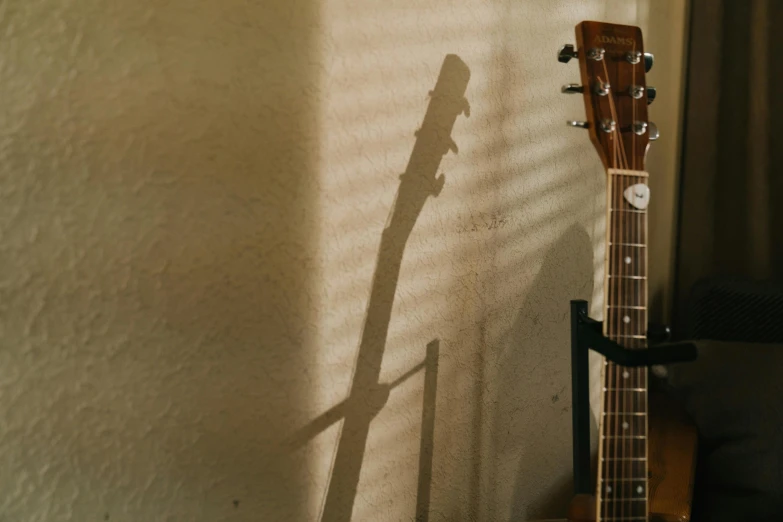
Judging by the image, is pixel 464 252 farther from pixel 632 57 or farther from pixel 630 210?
pixel 632 57

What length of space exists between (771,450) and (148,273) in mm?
1027

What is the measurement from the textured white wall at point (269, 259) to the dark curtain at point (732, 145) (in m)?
0.50

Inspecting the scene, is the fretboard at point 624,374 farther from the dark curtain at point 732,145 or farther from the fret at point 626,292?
the dark curtain at point 732,145

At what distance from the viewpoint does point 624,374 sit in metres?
0.95

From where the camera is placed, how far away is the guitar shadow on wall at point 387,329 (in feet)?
3.13

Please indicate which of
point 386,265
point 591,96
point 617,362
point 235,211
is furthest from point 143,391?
point 591,96

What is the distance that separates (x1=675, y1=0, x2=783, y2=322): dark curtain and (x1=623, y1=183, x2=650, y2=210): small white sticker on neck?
2.55 ft

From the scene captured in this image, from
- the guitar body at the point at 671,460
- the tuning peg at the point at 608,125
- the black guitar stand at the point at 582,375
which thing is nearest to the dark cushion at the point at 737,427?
the guitar body at the point at 671,460

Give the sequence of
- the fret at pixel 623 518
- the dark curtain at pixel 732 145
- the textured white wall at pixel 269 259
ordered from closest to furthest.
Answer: the textured white wall at pixel 269 259 < the fret at pixel 623 518 < the dark curtain at pixel 732 145

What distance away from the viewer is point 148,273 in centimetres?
75

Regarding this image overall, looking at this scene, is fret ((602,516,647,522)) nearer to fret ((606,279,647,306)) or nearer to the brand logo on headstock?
fret ((606,279,647,306))

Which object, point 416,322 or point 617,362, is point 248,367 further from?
point 617,362

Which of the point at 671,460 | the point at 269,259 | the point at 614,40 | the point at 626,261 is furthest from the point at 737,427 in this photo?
the point at 269,259

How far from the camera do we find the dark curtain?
5.07ft
